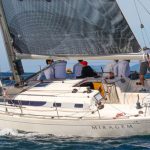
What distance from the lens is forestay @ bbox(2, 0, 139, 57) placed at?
19.2m

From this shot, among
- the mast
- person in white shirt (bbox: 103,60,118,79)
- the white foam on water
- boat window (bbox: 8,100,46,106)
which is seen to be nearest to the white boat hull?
the white foam on water

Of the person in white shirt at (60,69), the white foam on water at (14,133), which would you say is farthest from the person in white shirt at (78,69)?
the white foam on water at (14,133)

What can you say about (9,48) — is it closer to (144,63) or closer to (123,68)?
(123,68)

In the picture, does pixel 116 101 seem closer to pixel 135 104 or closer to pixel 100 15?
pixel 135 104

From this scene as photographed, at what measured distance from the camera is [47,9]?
20.0m

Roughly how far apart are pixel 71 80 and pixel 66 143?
3.74 meters

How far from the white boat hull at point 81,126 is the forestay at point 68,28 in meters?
3.01

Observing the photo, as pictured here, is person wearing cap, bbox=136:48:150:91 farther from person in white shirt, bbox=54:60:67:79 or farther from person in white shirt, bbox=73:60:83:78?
person in white shirt, bbox=54:60:67:79

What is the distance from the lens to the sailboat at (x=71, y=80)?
17.6 meters

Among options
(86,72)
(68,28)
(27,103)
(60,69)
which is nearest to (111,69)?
(86,72)

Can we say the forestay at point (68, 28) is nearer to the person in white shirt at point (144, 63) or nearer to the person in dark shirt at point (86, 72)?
the person in white shirt at point (144, 63)

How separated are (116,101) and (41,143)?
311 cm

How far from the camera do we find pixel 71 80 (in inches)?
802

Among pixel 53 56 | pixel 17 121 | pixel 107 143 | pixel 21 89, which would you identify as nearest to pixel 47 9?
pixel 53 56
